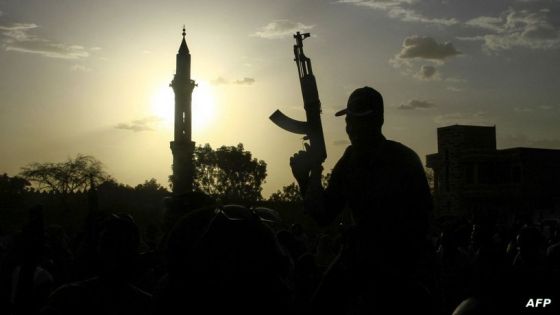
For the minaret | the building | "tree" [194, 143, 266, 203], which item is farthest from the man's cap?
"tree" [194, 143, 266, 203]

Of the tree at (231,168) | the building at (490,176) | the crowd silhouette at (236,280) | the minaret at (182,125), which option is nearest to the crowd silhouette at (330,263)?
the crowd silhouette at (236,280)

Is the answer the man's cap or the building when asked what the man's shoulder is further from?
the building

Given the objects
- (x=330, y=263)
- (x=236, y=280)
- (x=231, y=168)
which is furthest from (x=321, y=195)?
(x=231, y=168)

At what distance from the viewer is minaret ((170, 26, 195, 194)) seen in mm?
54406

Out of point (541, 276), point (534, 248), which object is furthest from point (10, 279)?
point (541, 276)

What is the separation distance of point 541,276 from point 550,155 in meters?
54.8

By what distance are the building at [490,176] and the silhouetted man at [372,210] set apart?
4665 cm

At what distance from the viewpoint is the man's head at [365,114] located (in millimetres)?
3344

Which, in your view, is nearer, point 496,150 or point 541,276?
point 541,276

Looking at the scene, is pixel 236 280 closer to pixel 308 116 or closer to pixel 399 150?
pixel 399 150

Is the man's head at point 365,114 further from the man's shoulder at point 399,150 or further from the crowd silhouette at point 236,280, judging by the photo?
the crowd silhouette at point 236,280

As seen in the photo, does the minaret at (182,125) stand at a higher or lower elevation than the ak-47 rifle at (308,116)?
higher

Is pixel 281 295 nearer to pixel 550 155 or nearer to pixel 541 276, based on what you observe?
pixel 541 276

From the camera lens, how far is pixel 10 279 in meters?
6.43
